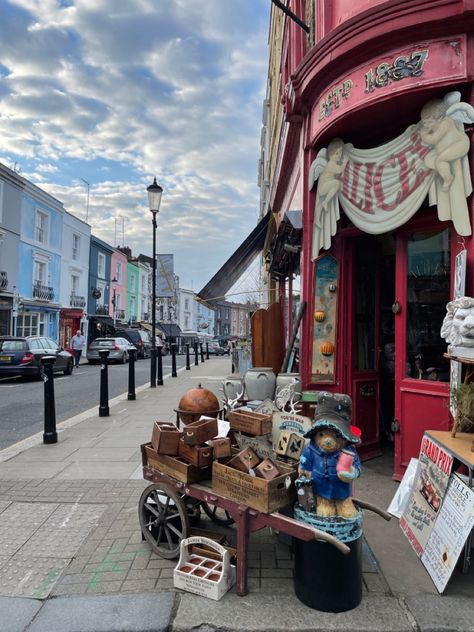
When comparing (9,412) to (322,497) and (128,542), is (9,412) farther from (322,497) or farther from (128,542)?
(322,497)

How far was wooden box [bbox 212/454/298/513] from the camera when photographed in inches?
109

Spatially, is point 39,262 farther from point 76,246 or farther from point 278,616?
point 278,616

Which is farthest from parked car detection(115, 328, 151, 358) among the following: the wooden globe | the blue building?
the wooden globe

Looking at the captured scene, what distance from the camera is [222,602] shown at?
270 centimetres

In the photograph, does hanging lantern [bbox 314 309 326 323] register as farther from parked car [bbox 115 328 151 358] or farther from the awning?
parked car [bbox 115 328 151 358]

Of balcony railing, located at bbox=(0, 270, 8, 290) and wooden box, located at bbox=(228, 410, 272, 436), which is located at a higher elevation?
balcony railing, located at bbox=(0, 270, 8, 290)

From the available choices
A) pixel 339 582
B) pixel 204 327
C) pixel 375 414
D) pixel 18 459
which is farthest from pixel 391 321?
pixel 204 327

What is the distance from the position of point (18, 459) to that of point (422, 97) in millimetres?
6158

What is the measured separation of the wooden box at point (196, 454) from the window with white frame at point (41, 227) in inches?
1035

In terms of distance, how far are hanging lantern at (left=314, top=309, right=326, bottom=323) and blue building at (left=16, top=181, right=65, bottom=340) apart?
22217 mm

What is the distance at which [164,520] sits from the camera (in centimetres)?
330

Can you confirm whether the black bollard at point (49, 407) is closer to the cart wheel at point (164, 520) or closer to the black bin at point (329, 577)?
the cart wheel at point (164, 520)

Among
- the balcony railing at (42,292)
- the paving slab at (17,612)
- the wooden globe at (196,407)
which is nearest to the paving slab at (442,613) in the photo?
the wooden globe at (196,407)

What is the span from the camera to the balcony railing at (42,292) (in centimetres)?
2606
